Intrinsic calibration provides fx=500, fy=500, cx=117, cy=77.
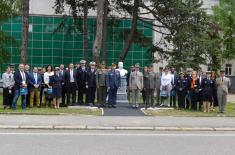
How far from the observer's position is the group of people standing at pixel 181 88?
2026 centimetres

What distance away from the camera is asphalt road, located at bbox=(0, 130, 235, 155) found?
1066 cm

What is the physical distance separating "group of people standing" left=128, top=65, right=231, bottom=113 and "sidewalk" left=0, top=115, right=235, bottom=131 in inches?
103

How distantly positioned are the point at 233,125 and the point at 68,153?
7496mm

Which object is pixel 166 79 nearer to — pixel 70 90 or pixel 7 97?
pixel 70 90

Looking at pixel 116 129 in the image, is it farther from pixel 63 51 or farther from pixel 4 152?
pixel 63 51

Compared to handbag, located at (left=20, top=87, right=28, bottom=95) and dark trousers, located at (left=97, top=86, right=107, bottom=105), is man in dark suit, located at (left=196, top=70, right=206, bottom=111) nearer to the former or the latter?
dark trousers, located at (left=97, top=86, right=107, bottom=105)

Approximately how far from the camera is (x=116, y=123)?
52.3 ft

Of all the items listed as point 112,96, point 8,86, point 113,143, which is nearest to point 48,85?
point 8,86

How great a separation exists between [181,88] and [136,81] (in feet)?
6.39

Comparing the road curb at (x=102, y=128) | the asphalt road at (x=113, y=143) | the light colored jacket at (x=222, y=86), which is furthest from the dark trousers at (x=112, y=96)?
the asphalt road at (x=113, y=143)

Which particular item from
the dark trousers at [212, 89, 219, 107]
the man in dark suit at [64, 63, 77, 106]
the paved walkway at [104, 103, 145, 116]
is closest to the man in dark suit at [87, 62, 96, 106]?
the man in dark suit at [64, 63, 77, 106]

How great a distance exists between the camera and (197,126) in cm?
1566

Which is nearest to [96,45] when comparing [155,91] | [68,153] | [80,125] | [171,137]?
[155,91]

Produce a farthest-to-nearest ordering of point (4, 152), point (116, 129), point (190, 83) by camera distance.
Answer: point (190, 83) → point (116, 129) → point (4, 152)
